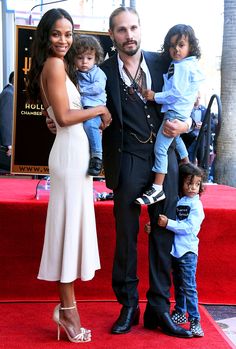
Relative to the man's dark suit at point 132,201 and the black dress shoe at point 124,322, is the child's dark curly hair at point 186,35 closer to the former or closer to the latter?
the man's dark suit at point 132,201

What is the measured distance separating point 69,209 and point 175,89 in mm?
886

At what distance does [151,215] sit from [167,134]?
0.53 metres

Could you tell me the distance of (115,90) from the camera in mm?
3107

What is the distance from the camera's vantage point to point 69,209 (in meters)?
2.98

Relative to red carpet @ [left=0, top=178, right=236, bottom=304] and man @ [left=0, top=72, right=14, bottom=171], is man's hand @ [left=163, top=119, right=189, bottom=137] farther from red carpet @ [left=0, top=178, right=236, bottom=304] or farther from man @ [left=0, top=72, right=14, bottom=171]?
man @ [left=0, top=72, right=14, bottom=171]

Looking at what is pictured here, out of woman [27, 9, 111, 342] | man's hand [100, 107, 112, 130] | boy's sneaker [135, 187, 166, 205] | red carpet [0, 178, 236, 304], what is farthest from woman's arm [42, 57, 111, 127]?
red carpet [0, 178, 236, 304]

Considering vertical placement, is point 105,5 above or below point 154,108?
above

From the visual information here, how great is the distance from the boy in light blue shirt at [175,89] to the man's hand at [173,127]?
0.08ft

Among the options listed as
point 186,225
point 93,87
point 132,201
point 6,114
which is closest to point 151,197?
point 132,201

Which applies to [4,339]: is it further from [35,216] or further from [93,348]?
[35,216]

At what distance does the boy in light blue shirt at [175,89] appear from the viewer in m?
3.00

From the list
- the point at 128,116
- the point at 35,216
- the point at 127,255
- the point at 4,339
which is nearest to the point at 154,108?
the point at 128,116

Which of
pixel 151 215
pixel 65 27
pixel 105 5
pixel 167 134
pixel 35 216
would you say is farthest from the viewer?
pixel 105 5

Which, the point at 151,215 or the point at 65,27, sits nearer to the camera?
the point at 65,27
